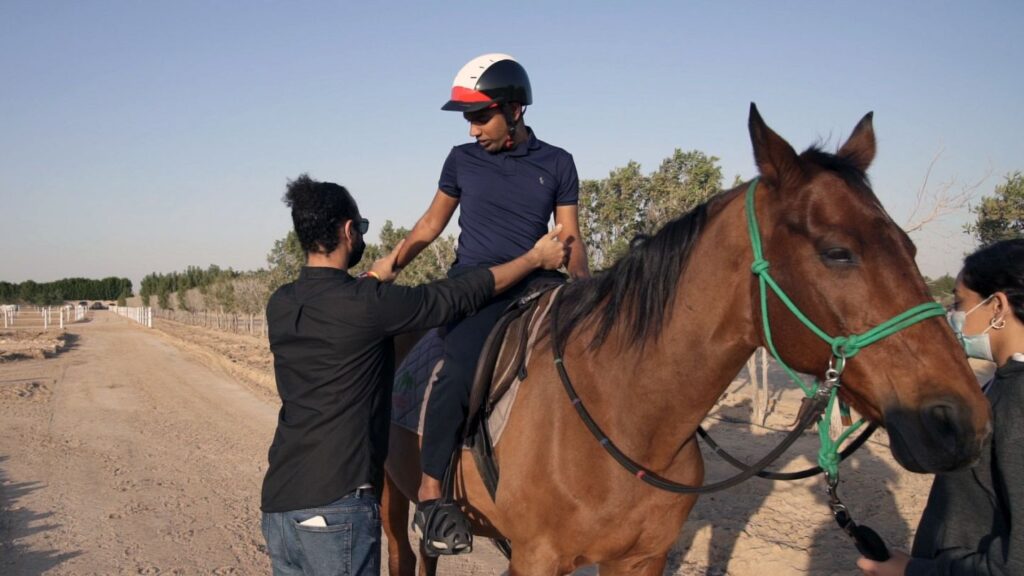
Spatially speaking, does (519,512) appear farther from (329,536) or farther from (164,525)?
(164,525)

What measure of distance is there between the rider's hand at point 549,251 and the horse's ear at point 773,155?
1.14 metres

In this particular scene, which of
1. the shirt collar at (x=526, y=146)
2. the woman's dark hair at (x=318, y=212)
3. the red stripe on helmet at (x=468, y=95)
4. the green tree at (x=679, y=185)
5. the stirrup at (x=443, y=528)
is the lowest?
the stirrup at (x=443, y=528)

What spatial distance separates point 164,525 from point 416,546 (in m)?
2.61

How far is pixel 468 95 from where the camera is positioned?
10.6ft

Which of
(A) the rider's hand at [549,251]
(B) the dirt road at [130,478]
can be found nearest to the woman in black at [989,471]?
(A) the rider's hand at [549,251]

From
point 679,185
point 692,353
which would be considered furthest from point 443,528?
point 679,185

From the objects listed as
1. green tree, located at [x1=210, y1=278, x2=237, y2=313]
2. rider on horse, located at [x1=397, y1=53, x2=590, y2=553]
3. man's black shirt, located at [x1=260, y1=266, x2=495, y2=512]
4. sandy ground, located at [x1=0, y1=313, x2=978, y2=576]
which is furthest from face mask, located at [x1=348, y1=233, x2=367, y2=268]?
green tree, located at [x1=210, y1=278, x2=237, y2=313]

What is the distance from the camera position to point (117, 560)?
5.65 metres

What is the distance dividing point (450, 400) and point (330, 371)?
551mm

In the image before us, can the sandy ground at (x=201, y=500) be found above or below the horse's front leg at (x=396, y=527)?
below

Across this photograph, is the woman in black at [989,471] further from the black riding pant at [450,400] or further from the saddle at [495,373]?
the black riding pant at [450,400]

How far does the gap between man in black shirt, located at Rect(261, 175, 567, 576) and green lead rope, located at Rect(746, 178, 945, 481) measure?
46.8 inches

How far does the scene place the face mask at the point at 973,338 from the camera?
219 centimetres

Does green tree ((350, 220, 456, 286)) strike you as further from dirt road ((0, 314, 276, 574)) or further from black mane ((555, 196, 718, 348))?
black mane ((555, 196, 718, 348))
